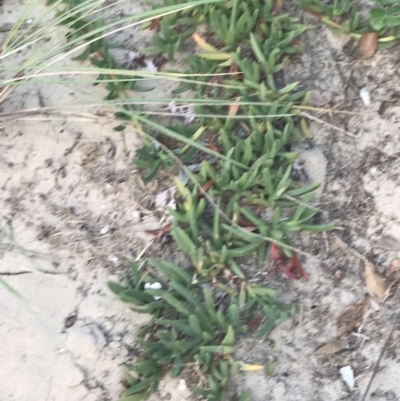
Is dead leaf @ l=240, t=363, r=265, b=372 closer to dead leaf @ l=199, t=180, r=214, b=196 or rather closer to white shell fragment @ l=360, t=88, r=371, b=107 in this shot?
dead leaf @ l=199, t=180, r=214, b=196

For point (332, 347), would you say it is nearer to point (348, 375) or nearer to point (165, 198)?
point (348, 375)

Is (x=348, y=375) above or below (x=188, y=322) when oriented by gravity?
below

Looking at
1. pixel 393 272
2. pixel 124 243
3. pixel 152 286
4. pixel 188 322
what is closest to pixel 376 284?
pixel 393 272

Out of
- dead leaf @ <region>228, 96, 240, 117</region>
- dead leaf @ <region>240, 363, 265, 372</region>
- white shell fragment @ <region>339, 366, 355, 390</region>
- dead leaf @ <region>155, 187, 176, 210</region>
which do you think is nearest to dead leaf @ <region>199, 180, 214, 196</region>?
dead leaf @ <region>155, 187, 176, 210</region>

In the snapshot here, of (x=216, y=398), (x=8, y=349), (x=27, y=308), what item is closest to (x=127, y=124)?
(x=27, y=308)

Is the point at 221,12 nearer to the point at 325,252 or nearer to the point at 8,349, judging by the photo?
the point at 325,252

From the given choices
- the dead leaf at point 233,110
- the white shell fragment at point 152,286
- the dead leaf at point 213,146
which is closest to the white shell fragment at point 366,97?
the dead leaf at point 233,110
